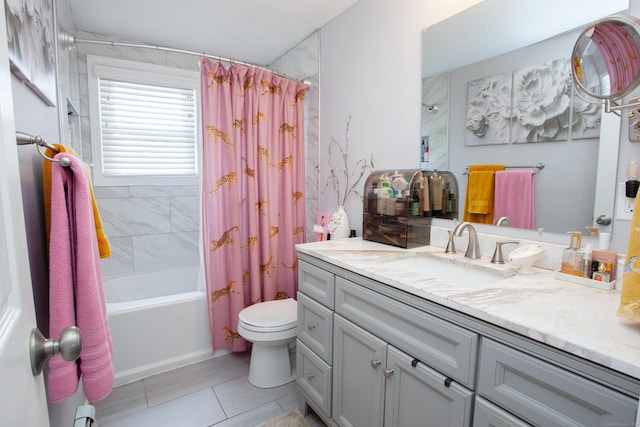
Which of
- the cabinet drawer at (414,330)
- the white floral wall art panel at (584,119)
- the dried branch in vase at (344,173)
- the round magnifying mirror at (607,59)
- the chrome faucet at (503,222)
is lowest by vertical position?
the cabinet drawer at (414,330)

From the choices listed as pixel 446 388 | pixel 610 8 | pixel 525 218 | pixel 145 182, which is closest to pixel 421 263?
pixel 525 218

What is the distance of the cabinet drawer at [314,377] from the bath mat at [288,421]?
16 centimetres

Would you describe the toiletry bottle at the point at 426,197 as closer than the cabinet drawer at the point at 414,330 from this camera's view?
No

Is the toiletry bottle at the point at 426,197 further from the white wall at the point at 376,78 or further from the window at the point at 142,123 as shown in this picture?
the window at the point at 142,123

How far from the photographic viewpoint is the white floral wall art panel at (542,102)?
3.93 feet

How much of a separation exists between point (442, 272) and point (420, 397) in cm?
55

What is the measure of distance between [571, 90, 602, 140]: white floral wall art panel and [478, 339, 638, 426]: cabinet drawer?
872 mm

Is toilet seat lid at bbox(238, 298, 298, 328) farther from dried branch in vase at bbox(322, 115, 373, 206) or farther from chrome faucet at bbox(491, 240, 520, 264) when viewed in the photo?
chrome faucet at bbox(491, 240, 520, 264)

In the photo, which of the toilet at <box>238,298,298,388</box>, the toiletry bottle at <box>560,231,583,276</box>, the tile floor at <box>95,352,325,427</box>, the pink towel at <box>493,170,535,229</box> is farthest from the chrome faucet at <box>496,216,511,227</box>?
the tile floor at <box>95,352,325,427</box>

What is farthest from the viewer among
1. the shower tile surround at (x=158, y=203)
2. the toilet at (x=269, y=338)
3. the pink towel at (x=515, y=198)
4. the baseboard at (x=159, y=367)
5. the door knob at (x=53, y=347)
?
the shower tile surround at (x=158, y=203)

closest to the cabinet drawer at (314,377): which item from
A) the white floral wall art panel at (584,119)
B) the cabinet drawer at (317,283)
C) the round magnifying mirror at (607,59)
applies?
the cabinet drawer at (317,283)

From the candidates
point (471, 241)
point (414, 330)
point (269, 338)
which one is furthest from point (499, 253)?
point (269, 338)

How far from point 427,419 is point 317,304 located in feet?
2.22

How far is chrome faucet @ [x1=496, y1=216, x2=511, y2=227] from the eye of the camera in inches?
55.1
